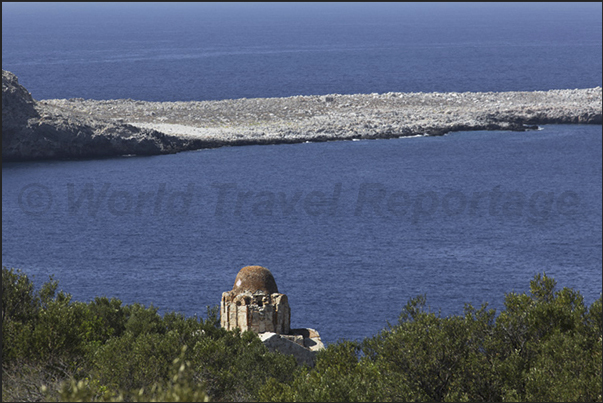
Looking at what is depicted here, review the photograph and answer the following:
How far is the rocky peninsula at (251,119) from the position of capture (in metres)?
101

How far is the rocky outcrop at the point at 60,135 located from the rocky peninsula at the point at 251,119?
0.13 m

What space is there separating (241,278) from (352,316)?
71.8ft

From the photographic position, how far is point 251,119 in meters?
123

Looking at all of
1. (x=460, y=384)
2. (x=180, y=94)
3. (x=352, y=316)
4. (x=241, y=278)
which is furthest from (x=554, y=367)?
(x=180, y=94)

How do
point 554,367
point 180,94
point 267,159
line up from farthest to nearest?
point 180,94 → point 267,159 → point 554,367

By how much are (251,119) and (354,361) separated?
322ft

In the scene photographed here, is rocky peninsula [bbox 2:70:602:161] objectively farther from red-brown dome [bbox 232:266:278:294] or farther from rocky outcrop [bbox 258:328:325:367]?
rocky outcrop [bbox 258:328:325:367]

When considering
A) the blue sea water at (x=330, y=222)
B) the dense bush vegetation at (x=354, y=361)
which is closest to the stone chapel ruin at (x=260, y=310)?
the dense bush vegetation at (x=354, y=361)

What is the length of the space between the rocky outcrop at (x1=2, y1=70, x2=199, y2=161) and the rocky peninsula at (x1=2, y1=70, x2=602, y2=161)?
13cm

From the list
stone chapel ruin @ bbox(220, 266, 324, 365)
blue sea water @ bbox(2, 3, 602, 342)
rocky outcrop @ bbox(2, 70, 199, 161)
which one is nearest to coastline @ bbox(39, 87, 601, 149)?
blue sea water @ bbox(2, 3, 602, 342)

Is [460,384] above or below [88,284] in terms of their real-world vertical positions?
above

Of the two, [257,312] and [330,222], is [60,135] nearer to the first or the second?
[330,222]

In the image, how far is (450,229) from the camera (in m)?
75.9

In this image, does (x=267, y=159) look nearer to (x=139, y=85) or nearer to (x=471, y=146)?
(x=471, y=146)
